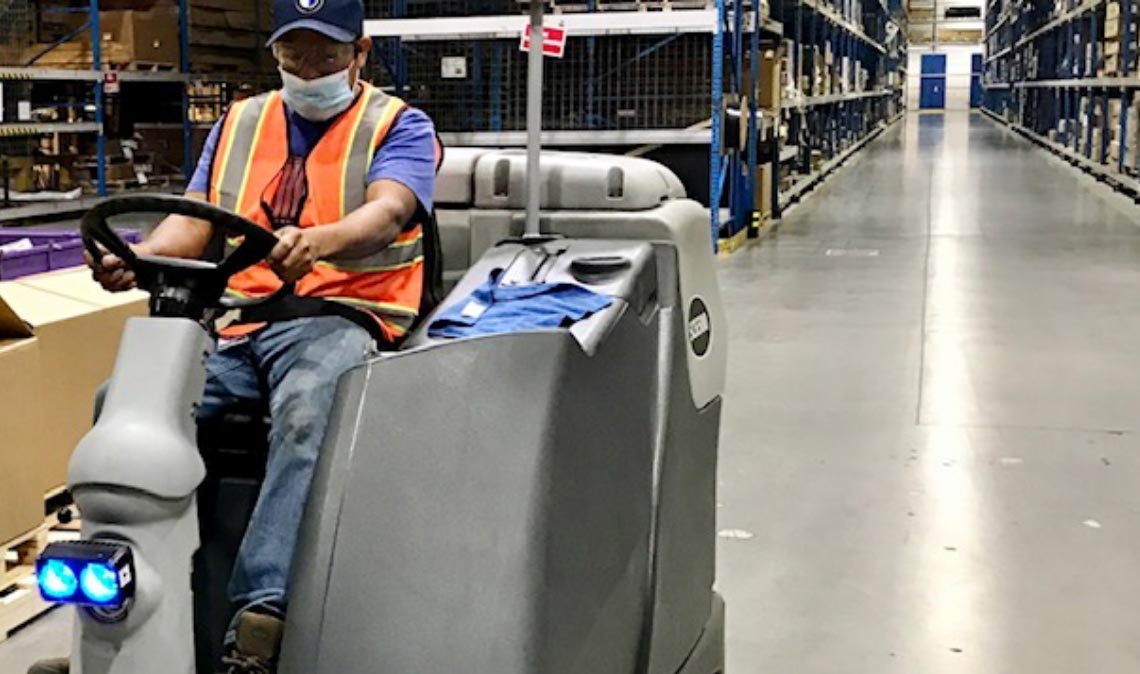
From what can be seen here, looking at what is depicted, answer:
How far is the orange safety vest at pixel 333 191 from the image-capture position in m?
2.15

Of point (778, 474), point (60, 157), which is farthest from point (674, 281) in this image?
point (60, 157)

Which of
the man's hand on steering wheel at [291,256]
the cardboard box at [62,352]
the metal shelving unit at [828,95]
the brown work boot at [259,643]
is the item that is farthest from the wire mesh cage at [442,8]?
the brown work boot at [259,643]

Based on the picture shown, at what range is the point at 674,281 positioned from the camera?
2141 millimetres

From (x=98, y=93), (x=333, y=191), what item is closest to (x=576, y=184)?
(x=333, y=191)

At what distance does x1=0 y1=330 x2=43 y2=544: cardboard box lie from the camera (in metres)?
3.05

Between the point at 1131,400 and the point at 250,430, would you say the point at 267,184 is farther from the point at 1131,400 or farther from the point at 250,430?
the point at 1131,400

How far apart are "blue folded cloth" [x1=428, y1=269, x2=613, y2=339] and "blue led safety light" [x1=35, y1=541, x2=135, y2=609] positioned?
21.3 inches

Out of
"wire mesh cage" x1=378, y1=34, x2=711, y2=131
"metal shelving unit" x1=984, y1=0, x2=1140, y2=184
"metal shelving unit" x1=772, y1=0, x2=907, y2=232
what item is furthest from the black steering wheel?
"metal shelving unit" x1=984, y1=0, x2=1140, y2=184

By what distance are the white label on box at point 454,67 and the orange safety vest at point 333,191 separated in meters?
7.26

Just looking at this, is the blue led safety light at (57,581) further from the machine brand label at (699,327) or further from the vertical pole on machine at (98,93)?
the vertical pole on machine at (98,93)

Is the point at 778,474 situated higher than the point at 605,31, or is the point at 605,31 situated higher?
the point at 605,31

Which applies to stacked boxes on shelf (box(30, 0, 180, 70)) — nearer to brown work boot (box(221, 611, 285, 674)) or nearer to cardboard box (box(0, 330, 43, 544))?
cardboard box (box(0, 330, 43, 544))

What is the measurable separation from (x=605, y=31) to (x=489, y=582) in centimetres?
733

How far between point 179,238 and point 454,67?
7499 mm
